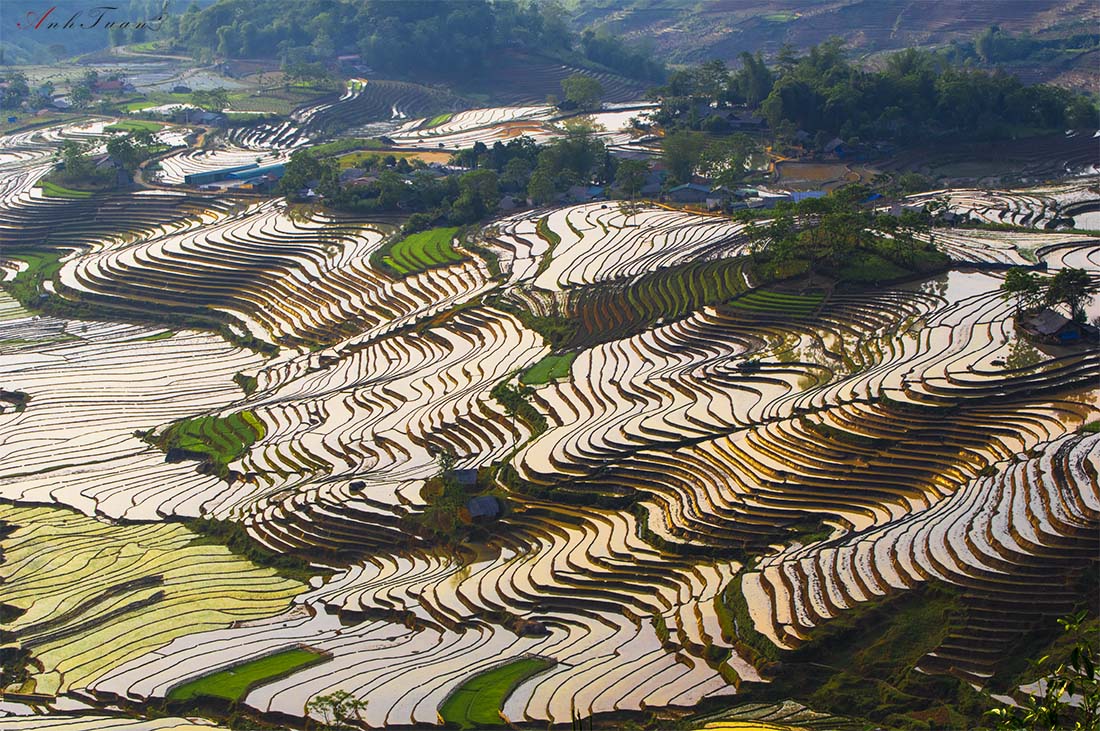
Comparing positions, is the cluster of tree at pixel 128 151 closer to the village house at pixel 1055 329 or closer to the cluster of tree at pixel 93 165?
the cluster of tree at pixel 93 165

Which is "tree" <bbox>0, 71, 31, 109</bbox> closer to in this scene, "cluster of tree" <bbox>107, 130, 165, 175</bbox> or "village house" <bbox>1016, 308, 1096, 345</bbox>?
"cluster of tree" <bbox>107, 130, 165, 175</bbox>

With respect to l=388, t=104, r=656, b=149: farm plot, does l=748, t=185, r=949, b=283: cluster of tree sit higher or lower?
lower

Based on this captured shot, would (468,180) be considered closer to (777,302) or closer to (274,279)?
(274,279)

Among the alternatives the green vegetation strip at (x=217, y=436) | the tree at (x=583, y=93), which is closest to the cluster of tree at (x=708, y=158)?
the tree at (x=583, y=93)

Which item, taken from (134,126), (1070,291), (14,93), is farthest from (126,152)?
(1070,291)

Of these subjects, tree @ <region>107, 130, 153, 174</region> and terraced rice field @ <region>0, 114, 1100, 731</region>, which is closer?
terraced rice field @ <region>0, 114, 1100, 731</region>

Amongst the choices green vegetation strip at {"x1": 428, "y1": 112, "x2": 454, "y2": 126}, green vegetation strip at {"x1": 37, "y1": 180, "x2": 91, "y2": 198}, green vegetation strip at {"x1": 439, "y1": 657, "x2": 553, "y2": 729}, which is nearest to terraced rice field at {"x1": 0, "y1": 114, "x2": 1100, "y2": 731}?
green vegetation strip at {"x1": 439, "y1": 657, "x2": 553, "y2": 729}
